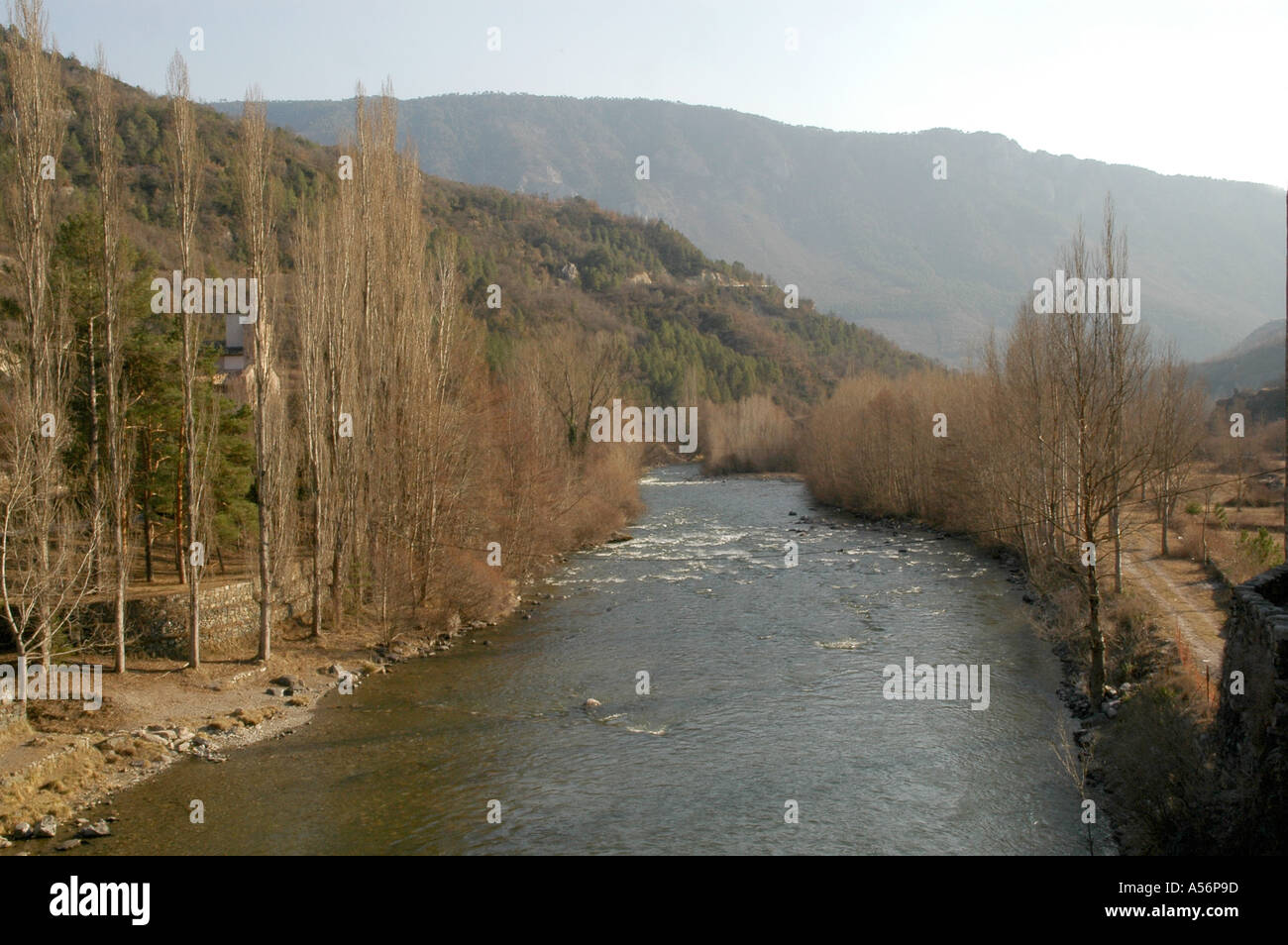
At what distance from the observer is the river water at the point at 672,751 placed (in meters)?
14.3

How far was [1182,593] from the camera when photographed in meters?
26.6

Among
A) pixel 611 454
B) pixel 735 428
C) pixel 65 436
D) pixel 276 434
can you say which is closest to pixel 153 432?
pixel 276 434

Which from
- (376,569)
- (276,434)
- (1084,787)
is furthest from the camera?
(376,569)

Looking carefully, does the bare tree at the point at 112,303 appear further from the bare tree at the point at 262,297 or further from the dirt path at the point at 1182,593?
the dirt path at the point at 1182,593

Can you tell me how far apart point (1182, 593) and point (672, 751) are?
17.8 meters

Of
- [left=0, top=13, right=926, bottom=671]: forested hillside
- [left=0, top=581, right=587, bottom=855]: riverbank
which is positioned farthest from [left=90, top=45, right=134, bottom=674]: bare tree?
[left=0, top=581, right=587, bottom=855]: riverbank

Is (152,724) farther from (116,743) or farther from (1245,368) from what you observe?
(1245,368)

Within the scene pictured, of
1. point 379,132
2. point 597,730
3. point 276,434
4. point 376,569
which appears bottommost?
point 597,730

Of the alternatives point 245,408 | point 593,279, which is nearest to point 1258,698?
point 245,408

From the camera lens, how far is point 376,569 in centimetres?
2686

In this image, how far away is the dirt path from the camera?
20.6m

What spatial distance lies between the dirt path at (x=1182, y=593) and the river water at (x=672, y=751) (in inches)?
128

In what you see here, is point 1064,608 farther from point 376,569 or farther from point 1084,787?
point 376,569
